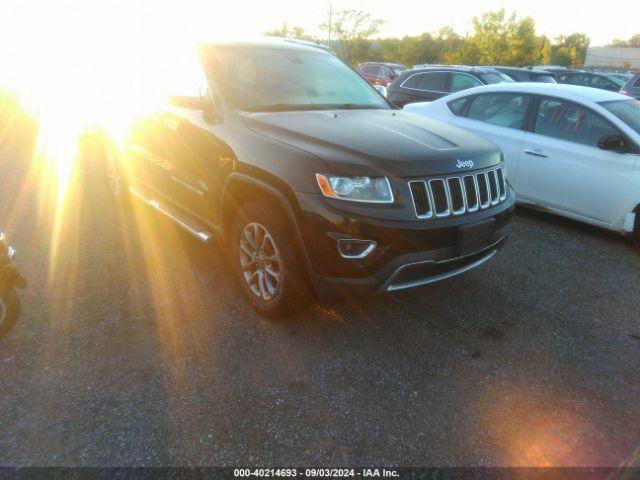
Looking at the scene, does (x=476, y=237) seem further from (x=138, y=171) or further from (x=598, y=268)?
(x=138, y=171)

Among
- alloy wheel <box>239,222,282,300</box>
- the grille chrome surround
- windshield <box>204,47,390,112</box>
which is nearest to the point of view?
the grille chrome surround

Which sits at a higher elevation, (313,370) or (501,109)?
(501,109)

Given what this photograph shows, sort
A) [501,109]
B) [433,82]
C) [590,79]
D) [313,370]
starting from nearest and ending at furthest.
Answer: [313,370]
[501,109]
[433,82]
[590,79]

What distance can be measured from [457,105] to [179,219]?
13.7 ft

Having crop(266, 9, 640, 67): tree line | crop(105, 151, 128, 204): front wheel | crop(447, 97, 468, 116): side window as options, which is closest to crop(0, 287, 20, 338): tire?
crop(105, 151, 128, 204): front wheel

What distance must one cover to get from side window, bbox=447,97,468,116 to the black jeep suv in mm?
2607

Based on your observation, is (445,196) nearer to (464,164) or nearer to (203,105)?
(464,164)

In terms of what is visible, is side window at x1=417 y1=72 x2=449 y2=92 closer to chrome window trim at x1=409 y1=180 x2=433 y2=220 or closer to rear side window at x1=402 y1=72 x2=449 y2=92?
rear side window at x1=402 y1=72 x2=449 y2=92

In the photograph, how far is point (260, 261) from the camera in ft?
10.3

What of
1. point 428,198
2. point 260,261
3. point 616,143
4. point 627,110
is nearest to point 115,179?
point 260,261

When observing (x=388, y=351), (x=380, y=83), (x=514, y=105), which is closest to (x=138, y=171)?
(x=388, y=351)

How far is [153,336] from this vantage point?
9.98 ft

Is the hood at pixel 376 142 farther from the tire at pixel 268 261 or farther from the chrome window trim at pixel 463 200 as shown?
the tire at pixel 268 261

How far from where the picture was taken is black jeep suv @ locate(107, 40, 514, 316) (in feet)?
8.64
